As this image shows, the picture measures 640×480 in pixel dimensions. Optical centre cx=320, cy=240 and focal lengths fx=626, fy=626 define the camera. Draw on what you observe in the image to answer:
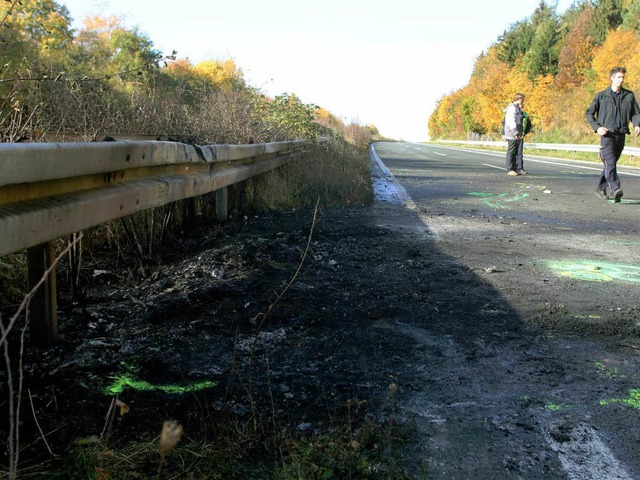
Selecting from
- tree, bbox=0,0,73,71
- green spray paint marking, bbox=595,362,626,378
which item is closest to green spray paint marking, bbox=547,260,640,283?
green spray paint marking, bbox=595,362,626,378

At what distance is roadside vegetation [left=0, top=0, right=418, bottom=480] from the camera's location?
6.28 feet

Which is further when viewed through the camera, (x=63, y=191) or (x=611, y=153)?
(x=611, y=153)

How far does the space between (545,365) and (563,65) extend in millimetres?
63108

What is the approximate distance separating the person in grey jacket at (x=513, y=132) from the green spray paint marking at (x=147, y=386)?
1485cm

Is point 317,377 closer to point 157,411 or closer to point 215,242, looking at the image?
point 157,411

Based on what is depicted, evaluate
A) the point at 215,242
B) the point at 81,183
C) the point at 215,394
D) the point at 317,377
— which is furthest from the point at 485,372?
the point at 215,242

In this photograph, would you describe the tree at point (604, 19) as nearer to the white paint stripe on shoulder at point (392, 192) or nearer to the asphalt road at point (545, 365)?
the white paint stripe on shoulder at point (392, 192)

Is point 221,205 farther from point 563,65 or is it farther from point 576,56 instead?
point 563,65

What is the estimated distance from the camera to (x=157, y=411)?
2328 millimetres

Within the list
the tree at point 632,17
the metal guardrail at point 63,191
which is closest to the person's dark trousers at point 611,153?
the metal guardrail at point 63,191

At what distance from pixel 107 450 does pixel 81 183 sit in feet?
4.47

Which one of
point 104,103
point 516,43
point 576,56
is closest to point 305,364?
point 104,103

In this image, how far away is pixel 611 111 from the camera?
1009 centimetres

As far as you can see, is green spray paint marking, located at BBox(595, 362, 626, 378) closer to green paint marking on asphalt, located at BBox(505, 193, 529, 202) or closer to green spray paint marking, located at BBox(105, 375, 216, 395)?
green spray paint marking, located at BBox(105, 375, 216, 395)
